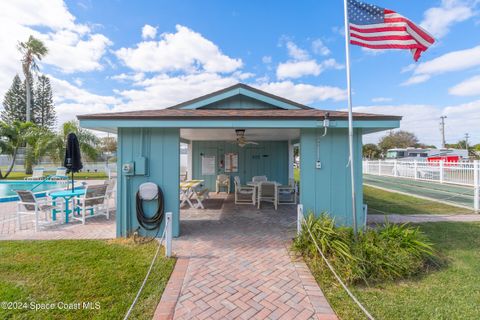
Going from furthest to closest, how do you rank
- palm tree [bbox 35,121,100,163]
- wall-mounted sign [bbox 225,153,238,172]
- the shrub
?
palm tree [bbox 35,121,100,163] → wall-mounted sign [bbox 225,153,238,172] → the shrub

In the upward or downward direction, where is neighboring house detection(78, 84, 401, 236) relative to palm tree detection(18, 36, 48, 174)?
downward

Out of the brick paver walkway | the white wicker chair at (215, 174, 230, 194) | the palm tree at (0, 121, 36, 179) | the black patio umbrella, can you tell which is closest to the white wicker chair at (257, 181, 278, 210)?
the brick paver walkway

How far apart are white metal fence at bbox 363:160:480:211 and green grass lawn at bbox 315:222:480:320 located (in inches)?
243

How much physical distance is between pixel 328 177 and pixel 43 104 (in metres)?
51.9

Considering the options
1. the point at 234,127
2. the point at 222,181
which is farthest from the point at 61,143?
the point at 234,127

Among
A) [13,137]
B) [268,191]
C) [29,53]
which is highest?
[29,53]

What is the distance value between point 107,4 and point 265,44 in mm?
9284

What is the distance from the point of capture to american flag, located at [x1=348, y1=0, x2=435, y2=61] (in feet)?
12.4

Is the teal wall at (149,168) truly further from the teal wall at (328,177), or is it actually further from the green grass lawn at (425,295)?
the green grass lawn at (425,295)

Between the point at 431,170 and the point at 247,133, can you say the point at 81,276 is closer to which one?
the point at 247,133

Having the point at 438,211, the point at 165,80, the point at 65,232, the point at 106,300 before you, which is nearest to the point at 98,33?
the point at 165,80

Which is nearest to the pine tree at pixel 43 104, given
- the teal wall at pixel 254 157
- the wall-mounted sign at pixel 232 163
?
the teal wall at pixel 254 157

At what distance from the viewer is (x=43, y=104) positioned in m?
39.1

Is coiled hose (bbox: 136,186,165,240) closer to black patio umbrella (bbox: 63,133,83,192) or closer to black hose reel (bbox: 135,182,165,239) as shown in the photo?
black hose reel (bbox: 135,182,165,239)
